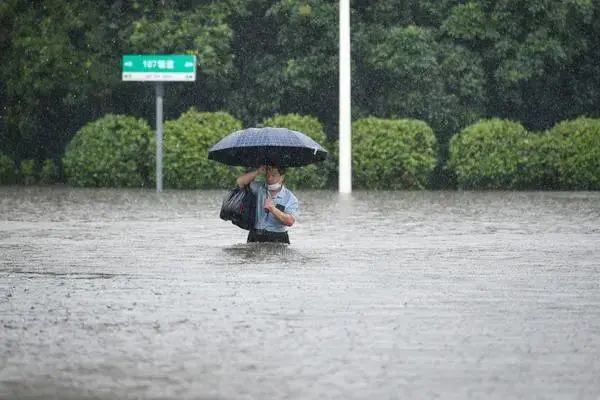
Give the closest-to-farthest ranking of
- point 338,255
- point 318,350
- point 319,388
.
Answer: point 319,388 → point 318,350 → point 338,255

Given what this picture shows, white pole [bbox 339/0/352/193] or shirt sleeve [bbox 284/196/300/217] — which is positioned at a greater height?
white pole [bbox 339/0/352/193]

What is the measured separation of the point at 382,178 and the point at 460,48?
4.82 metres

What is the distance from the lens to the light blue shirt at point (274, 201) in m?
16.5

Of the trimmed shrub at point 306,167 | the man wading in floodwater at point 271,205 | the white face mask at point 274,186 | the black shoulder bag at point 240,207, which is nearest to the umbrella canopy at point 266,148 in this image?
the man wading in floodwater at point 271,205

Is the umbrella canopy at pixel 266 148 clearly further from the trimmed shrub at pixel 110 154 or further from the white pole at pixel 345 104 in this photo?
the trimmed shrub at pixel 110 154

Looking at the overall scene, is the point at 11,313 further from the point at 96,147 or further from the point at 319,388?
the point at 96,147

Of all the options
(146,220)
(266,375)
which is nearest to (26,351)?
(266,375)

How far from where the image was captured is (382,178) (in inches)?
1395

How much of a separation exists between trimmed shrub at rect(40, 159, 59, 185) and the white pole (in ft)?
28.3

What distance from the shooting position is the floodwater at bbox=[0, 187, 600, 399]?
774 centimetres

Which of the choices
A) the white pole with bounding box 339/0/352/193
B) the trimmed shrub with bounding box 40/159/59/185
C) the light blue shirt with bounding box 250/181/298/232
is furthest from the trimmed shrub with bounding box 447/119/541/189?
the light blue shirt with bounding box 250/181/298/232

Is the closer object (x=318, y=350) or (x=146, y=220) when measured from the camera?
(x=318, y=350)

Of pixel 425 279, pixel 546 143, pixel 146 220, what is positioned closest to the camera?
pixel 425 279

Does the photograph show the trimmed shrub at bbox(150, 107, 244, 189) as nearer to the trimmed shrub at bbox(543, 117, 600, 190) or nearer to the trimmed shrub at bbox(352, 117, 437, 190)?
the trimmed shrub at bbox(352, 117, 437, 190)
